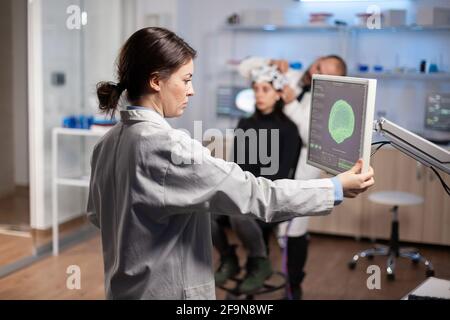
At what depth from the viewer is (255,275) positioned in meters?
3.30

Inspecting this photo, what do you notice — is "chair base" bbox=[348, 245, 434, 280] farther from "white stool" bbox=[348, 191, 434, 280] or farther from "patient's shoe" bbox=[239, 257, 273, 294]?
"patient's shoe" bbox=[239, 257, 273, 294]

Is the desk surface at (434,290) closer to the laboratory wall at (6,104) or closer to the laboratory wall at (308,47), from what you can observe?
the laboratory wall at (6,104)

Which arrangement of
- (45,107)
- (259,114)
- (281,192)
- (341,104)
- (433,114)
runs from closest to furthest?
1. (281,192)
2. (341,104)
3. (259,114)
4. (45,107)
5. (433,114)

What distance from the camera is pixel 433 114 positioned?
15.3 ft

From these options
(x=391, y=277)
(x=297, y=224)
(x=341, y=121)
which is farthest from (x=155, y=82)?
(x=391, y=277)

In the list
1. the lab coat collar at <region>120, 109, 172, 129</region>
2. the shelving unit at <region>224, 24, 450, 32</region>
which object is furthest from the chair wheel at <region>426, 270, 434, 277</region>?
the lab coat collar at <region>120, 109, 172, 129</region>

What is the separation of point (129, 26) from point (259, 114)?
2.21 meters

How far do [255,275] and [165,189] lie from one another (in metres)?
1.90

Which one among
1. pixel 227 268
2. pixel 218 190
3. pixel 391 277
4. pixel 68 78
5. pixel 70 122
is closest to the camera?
pixel 218 190

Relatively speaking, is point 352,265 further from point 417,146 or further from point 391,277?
point 417,146

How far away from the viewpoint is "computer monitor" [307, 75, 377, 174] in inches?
63.6

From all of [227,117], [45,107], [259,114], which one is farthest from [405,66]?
[45,107]

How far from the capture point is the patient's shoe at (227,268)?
133 inches

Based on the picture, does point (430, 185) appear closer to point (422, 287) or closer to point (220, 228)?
point (220, 228)
